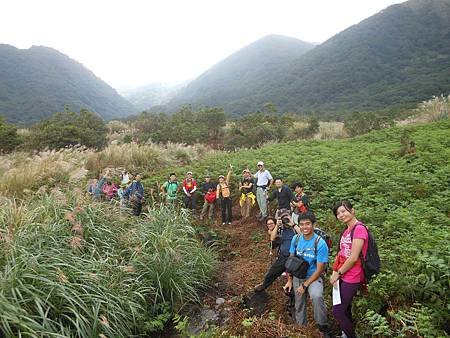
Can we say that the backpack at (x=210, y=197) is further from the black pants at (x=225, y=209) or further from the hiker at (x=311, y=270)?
the hiker at (x=311, y=270)

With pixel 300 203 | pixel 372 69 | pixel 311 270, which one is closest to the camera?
pixel 311 270

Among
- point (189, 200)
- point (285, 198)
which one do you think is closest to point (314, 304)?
point (285, 198)

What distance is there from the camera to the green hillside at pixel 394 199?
10.8ft

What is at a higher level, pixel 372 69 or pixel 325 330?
pixel 372 69

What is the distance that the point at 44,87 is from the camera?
262 feet

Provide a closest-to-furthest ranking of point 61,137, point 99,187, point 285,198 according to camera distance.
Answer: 1. point 285,198
2. point 99,187
3. point 61,137

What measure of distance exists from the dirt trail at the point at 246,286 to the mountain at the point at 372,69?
140 ft

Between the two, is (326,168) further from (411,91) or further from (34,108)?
(34,108)

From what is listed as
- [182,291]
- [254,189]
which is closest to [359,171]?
[254,189]

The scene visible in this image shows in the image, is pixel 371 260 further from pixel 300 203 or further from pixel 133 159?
pixel 133 159

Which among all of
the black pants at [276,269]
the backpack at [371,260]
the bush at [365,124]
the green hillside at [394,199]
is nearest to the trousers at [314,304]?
the green hillside at [394,199]

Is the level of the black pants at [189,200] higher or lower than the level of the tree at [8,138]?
lower

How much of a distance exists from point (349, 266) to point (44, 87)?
9123 cm

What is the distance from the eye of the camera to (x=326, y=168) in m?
9.16
